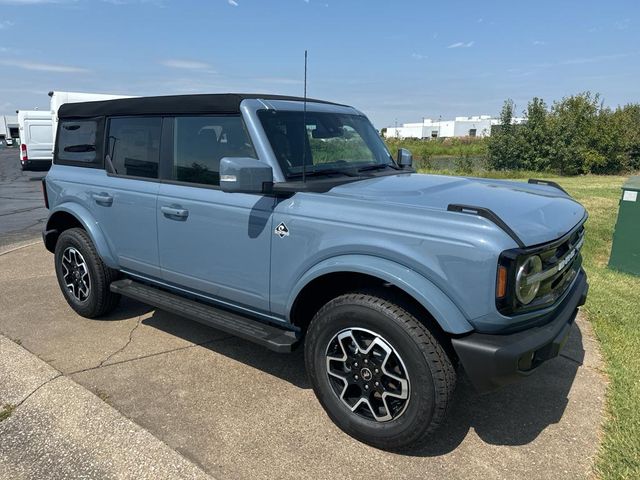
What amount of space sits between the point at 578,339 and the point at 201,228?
3317 mm

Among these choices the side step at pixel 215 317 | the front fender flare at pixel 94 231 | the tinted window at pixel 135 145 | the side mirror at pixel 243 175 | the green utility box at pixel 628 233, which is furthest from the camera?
the green utility box at pixel 628 233

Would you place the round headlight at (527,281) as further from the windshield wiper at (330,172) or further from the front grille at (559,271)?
the windshield wiper at (330,172)

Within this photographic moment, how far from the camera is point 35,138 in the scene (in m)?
19.5

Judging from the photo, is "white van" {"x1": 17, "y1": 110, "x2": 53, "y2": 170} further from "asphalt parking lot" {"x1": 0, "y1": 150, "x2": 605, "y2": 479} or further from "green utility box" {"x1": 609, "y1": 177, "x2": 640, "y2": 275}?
"green utility box" {"x1": 609, "y1": 177, "x2": 640, "y2": 275}

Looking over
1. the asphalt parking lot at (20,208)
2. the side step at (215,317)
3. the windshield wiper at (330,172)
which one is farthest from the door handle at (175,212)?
the asphalt parking lot at (20,208)

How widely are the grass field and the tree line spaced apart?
24.3m

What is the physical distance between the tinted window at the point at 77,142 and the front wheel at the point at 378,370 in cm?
289

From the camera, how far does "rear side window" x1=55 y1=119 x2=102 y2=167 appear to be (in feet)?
14.5

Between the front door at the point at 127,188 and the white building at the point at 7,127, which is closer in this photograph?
the front door at the point at 127,188

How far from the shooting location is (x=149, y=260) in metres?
3.91

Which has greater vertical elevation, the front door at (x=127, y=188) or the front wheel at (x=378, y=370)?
the front door at (x=127, y=188)

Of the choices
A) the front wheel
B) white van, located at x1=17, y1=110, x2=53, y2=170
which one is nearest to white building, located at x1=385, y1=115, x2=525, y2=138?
white van, located at x1=17, y1=110, x2=53, y2=170

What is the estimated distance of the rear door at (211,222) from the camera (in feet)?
10.4

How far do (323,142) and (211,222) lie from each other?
3.37 ft
